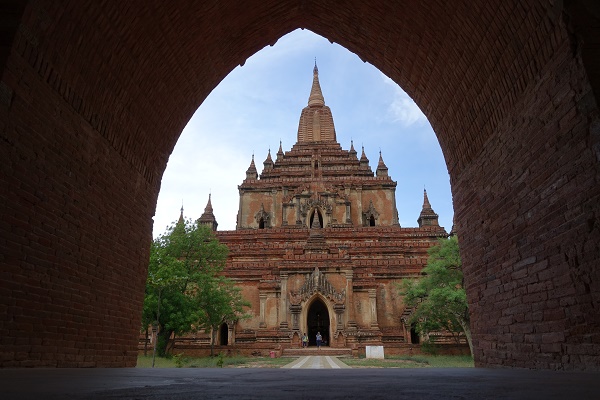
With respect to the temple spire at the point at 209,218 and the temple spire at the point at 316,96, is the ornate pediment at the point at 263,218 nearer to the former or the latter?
the temple spire at the point at 209,218

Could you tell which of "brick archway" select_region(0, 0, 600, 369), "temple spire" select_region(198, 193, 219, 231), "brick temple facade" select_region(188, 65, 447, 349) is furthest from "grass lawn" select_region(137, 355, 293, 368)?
"temple spire" select_region(198, 193, 219, 231)

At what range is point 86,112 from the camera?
20.7ft

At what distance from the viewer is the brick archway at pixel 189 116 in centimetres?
503

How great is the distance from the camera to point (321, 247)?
28625 millimetres

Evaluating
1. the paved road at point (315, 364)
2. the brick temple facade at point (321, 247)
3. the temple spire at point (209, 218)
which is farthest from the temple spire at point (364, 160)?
the paved road at point (315, 364)

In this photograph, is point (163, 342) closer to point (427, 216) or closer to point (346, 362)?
point (346, 362)

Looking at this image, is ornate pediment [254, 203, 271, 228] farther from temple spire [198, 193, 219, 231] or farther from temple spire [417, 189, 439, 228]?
temple spire [417, 189, 439, 228]

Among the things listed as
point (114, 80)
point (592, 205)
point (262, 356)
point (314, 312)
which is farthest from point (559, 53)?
point (314, 312)

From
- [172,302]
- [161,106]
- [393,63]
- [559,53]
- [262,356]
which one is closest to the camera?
[559,53]

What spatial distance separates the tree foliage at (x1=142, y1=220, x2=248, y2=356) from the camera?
58.4ft

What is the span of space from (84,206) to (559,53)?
245 inches

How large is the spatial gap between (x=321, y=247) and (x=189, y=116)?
20239 millimetres

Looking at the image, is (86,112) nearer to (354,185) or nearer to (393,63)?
(393,63)

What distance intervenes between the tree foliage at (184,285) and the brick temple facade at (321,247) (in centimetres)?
338
